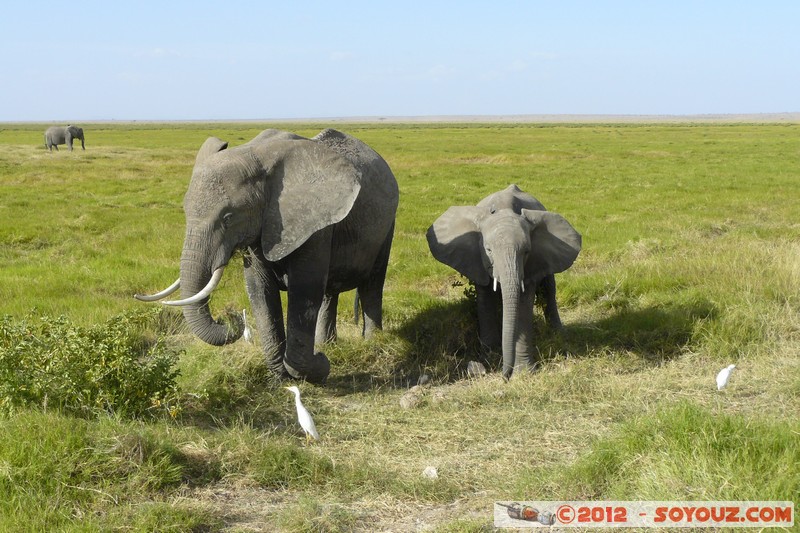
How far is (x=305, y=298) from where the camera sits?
21.5 ft

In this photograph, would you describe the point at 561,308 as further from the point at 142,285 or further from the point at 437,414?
the point at 142,285

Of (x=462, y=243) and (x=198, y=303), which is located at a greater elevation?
(x=462, y=243)

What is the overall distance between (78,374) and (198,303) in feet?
3.20

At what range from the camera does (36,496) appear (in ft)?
13.5

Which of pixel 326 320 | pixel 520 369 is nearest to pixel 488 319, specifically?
pixel 520 369

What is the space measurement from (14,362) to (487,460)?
129 inches

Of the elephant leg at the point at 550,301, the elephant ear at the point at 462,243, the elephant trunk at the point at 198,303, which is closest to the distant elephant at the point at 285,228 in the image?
the elephant trunk at the point at 198,303

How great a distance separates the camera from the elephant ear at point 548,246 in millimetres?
7676

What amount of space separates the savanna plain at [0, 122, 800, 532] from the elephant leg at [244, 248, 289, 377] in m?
0.15

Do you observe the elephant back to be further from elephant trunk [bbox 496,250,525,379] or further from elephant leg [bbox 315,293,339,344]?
elephant trunk [bbox 496,250,525,379]

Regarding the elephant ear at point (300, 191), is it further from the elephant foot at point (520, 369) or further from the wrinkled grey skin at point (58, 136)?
the wrinkled grey skin at point (58, 136)

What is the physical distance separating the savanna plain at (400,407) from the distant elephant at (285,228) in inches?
18.2

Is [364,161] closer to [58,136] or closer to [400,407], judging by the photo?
[400,407]

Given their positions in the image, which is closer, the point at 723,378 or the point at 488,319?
the point at 723,378
